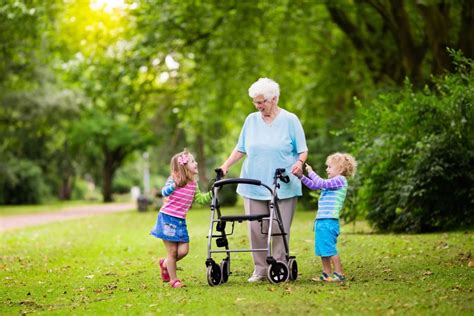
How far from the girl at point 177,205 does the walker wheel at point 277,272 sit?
0.95 m

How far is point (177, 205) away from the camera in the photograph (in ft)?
29.3

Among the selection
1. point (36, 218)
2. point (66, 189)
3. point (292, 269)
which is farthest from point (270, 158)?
point (66, 189)

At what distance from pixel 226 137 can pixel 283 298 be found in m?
34.4

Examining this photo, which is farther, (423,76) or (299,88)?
(299,88)

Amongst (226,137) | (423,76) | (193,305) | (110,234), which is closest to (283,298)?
(193,305)

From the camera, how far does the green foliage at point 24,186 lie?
171ft

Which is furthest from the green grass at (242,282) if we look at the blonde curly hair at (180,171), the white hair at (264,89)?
the white hair at (264,89)

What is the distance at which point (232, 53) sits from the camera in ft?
84.5

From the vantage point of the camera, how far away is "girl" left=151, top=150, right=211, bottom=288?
29.1ft

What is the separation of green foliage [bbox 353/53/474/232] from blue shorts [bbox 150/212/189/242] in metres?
6.85

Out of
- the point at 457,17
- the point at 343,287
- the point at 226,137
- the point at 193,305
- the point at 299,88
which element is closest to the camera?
the point at 193,305

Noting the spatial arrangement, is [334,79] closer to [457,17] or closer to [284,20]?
[284,20]

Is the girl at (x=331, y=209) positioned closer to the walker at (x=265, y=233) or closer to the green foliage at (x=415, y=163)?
the walker at (x=265, y=233)

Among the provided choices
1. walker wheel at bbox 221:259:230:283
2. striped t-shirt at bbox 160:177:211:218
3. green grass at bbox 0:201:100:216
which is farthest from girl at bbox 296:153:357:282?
green grass at bbox 0:201:100:216
